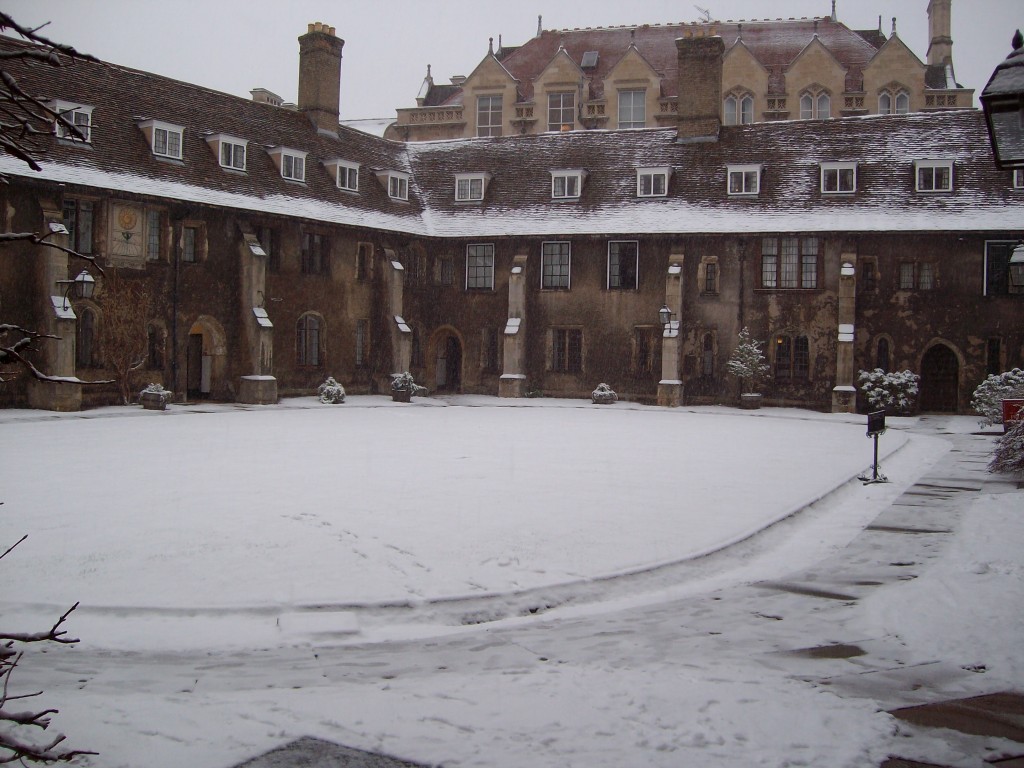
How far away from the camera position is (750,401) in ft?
111

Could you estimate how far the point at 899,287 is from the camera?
111ft

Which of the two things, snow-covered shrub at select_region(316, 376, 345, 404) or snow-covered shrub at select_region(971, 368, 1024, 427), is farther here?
snow-covered shrub at select_region(316, 376, 345, 404)

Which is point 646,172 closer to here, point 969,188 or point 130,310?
point 969,188

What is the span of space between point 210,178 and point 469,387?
13.4 meters

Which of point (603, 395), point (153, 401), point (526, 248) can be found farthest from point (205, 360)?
point (603, 395)

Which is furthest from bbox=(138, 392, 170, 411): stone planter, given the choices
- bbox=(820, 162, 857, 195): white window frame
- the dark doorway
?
bbox=(820, 162, 857, 195): white window frame

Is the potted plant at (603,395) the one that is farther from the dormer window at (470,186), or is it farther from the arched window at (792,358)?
the dormer window at (470,186)

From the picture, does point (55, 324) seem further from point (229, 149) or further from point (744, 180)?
point (744, 180)

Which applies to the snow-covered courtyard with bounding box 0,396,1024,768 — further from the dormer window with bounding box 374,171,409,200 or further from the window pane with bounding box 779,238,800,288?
the dormer window with bounding box 374,171,409,200

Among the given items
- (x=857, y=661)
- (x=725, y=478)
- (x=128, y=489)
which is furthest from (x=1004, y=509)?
(x=128, y=489)

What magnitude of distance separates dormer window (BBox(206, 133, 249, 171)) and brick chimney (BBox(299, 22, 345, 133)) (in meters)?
5.57

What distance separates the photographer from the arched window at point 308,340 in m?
34.0

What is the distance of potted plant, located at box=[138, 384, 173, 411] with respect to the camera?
2727 centimetres

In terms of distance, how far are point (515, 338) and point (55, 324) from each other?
55.3 feet
